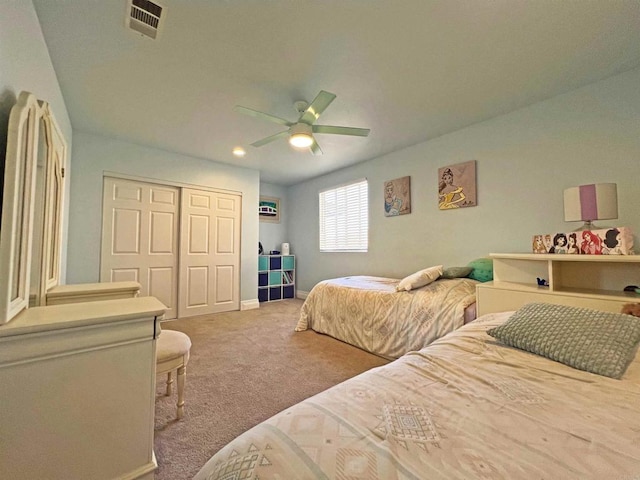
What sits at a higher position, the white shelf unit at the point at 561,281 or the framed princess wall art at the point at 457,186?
the framed princess wall art at the point at 457,186

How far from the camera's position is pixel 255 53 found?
1.86 metres

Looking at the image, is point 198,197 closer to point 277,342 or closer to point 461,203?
point 277,342

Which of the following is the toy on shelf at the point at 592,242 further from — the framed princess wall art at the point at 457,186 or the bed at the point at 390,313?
the framed princess wall art at the point at 457,186

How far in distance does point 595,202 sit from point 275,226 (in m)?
4.78

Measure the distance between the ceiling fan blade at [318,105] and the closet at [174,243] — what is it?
8.39ft

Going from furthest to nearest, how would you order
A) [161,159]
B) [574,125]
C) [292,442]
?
[161,159]
[574,125]
[292,442]

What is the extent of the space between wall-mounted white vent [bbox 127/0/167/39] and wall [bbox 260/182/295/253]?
12.2 ft

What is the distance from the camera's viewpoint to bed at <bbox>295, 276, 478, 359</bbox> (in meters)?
2.25

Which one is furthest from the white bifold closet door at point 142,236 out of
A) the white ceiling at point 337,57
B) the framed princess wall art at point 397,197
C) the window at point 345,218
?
the framed princess wall art at point 397,197

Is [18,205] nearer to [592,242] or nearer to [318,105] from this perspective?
[318,105]

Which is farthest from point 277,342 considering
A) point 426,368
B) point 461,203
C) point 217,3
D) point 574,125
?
point 574,125

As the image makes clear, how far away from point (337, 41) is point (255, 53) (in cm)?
59

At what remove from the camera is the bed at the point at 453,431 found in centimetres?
52

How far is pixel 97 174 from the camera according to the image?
324 centimetres
